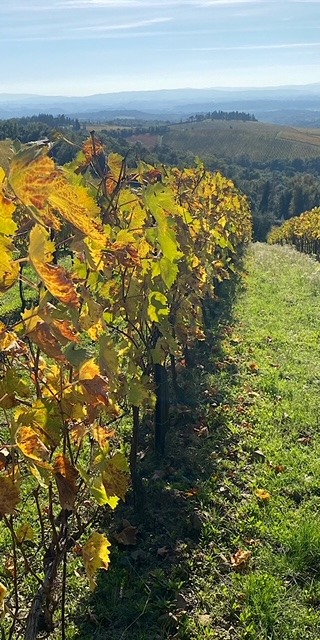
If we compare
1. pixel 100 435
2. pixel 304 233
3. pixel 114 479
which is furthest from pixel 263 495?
pixel 304 233

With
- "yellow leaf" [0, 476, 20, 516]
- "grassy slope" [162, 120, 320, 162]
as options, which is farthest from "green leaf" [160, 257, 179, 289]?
"grassy slope" [162, 120, 320, 162]

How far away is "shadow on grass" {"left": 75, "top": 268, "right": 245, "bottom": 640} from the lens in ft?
12.5

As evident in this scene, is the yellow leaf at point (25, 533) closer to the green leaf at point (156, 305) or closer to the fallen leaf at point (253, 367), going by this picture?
the green leaf at point (156, 305)

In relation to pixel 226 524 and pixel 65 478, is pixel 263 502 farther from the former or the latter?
pixel 65 478

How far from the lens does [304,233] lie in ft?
134

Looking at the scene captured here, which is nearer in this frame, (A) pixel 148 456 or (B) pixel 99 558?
(B) pixel 99 558

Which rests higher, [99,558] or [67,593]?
[99,558]

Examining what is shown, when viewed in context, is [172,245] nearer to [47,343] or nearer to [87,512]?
[47,343]

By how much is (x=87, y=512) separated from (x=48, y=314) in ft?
11.1

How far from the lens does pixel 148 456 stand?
5.80 meters

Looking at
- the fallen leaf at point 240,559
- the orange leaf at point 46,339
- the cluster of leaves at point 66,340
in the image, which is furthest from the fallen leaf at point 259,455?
the orange leaf at point 46,339

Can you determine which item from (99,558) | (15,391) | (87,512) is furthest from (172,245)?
(87,512)

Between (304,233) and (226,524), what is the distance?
3835 cm

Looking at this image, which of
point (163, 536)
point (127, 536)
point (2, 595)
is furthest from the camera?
point (163, 536)
